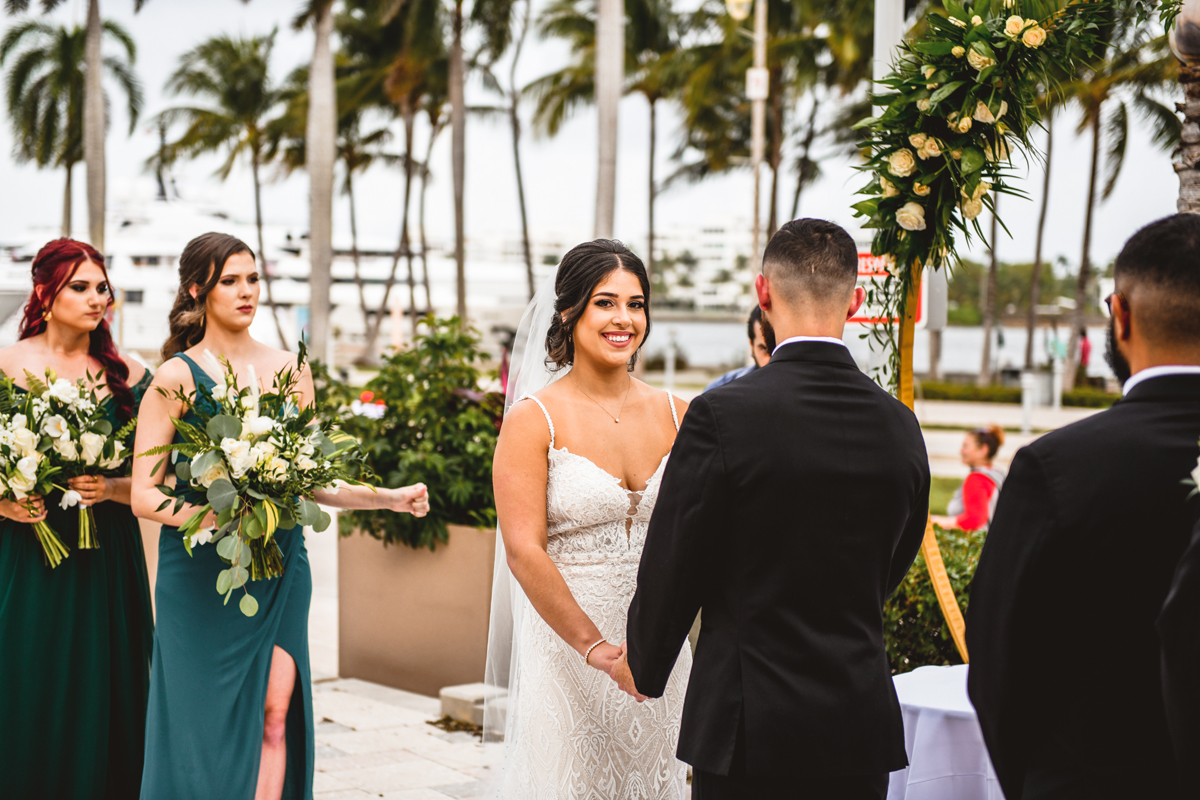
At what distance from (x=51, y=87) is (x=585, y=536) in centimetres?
4414

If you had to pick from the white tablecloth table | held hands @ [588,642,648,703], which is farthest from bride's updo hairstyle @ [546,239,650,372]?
the white tablecloth table

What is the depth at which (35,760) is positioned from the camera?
3.98 m

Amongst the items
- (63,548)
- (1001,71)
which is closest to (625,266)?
(1001,71)

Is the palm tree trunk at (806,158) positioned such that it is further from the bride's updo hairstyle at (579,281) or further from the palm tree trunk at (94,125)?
the bride's updo hairstyle at (579,281)

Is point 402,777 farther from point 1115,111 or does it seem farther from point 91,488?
point 1115,111

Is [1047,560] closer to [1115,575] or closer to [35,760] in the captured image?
[1115,575]

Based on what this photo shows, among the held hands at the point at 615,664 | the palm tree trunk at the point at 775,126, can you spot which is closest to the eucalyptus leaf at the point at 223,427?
the held hands at the point at 615,664

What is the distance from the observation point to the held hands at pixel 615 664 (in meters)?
2.71

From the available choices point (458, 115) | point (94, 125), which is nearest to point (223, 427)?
point (94, 125)

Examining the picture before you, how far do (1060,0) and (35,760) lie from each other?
452 cm

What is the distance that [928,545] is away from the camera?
13.1 ft

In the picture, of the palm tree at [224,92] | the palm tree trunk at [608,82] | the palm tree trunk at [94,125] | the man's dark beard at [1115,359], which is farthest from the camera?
the palm tree at [224,92]

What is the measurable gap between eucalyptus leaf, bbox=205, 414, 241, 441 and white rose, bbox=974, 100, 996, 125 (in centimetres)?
254

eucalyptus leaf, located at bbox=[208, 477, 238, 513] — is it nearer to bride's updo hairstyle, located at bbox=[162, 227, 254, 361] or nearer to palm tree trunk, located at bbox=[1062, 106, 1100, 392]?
bride's updo hairstyle, located at bbox=[162, 227, 254, 361]
